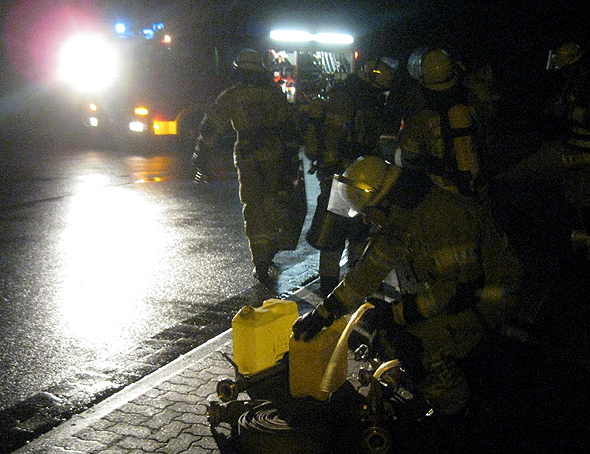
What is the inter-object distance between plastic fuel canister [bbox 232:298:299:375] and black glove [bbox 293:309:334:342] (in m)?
0.39

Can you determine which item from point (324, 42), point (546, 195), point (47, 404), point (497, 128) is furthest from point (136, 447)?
point (324, 42)

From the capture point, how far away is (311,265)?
6.70 meters

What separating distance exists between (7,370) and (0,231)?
4174mm

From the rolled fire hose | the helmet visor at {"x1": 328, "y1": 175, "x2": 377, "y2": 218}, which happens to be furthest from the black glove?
the helmet visor at {"x1": 328, "y1": 175, "x2": 377, "y2": 218}

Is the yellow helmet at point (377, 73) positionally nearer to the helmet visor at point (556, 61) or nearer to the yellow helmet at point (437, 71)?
the yellow helmet at point (437, 71)

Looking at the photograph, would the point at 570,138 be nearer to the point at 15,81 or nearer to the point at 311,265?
the point at 311,265

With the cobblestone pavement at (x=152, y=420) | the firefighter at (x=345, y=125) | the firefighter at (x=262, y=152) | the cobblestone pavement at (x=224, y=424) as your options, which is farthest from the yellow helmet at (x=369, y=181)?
the firefighter at (x=262, y=152)

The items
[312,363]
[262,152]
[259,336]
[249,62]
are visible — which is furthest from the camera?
[262,152]

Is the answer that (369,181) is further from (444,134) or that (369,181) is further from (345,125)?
(345,125)

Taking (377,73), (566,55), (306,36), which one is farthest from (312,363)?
(306,36)

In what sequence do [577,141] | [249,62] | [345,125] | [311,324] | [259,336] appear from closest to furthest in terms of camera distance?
[311,324]
[259,336]
[577,141]
[345,125]
[249,62]

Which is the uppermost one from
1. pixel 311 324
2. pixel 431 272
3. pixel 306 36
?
pixel 306 36

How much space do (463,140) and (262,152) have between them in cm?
257

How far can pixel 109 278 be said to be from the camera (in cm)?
618
